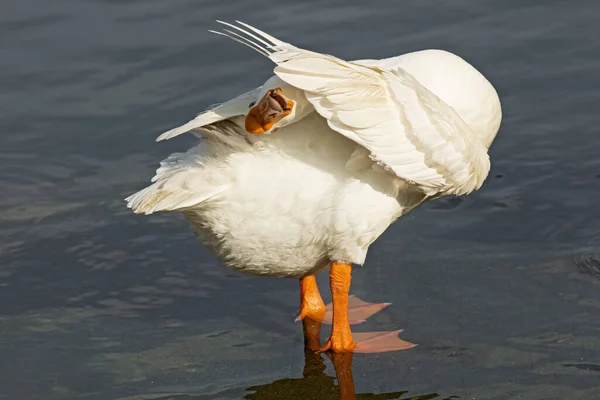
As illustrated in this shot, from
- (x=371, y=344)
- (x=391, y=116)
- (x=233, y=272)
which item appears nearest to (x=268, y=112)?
(x=391, y=116)

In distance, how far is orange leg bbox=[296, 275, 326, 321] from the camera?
6.14 metres

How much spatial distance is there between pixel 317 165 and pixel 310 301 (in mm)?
1110

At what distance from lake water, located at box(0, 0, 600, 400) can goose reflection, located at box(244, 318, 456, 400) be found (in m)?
0.01

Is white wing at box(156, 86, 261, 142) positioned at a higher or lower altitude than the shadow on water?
higher

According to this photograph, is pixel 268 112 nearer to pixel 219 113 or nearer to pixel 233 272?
pixel 219 113

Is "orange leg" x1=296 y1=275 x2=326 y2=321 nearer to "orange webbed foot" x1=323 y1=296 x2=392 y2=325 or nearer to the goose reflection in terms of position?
"orange webbed foot" x1=323 y1=296 x2=392 y2=325

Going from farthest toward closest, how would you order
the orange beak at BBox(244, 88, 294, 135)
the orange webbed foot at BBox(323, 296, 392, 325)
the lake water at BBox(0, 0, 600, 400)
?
the orange webbed foot at BBox(323, 296, 392, 325) → the lake water at BBox(0, 0, 600, 400) → the orange beak at BBox(244, 88, 294, 135)

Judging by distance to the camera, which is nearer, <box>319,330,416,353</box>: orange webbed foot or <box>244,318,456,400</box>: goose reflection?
<box>244,318,456,400</box>: goose reflection


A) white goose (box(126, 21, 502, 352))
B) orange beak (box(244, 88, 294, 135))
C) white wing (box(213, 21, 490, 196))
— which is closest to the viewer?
orange beak (box(244, 88, 294, 135))

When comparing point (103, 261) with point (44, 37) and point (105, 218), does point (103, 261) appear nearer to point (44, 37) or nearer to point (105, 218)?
point (105, 218)

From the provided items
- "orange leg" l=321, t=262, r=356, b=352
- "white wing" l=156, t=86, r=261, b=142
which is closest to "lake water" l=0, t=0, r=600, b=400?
"orange leg" l=321, t=262, r=356, b=352

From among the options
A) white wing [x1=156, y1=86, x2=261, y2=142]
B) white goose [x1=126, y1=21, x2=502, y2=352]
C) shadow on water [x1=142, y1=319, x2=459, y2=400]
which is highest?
white wing [x1=156, y1=86, x2=261, y2=142]

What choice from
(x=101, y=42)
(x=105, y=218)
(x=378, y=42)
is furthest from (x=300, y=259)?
(x=101, y=42)

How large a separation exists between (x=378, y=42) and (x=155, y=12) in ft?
7.78
